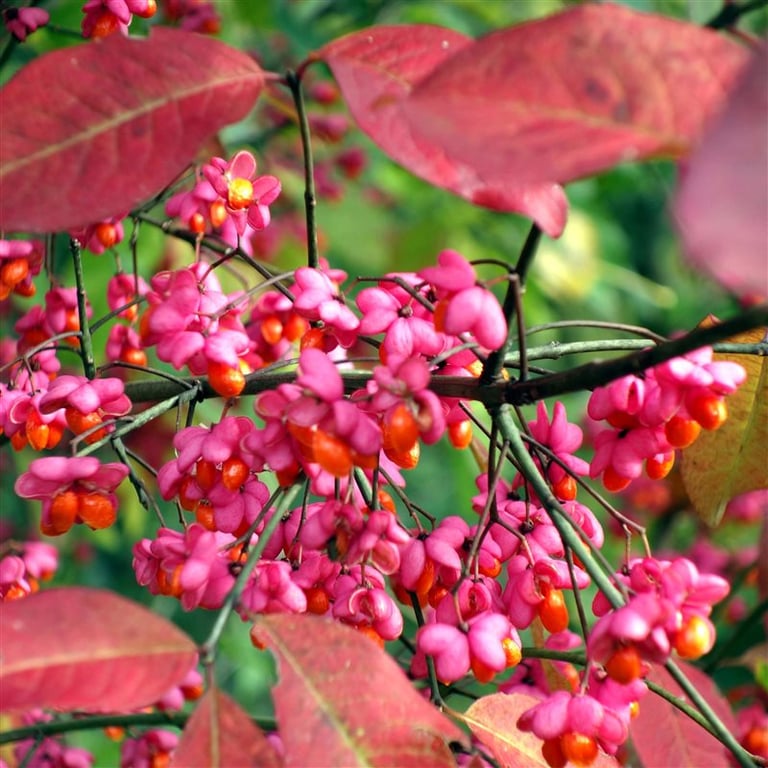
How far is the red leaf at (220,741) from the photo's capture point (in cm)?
55

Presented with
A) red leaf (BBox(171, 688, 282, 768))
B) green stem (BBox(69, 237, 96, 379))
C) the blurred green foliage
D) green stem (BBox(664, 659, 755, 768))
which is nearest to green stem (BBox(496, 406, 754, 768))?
green stem (BBox(664, 659, 755, 768))

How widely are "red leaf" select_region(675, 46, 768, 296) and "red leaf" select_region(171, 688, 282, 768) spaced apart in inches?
13.3

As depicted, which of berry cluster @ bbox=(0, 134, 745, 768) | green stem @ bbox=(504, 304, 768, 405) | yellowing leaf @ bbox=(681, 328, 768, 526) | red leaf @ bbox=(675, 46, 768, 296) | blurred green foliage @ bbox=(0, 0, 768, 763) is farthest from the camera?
blurred green foliage @ bbox=(0, 0, 768, 763)

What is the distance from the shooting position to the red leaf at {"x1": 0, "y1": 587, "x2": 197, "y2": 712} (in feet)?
1.77

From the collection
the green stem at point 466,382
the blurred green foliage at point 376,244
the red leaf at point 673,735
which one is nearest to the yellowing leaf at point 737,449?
the green stem at point 466,382

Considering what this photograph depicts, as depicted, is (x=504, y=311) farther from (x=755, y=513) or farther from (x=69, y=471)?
(x=755, y=513)

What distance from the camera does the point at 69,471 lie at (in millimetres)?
760

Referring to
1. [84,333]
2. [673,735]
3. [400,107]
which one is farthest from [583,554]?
[84,333]

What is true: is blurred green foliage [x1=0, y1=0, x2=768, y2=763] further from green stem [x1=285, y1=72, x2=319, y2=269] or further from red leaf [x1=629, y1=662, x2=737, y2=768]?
red leaf [x1=629, y1=662, x2=737, y2=768]

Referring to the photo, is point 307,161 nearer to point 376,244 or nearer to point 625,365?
point 625,365

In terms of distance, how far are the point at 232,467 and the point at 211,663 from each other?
0.18 m

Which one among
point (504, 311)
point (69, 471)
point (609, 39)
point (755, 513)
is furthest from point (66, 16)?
point (755, 513)

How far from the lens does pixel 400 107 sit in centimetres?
60

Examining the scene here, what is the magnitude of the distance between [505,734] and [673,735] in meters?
0.13
